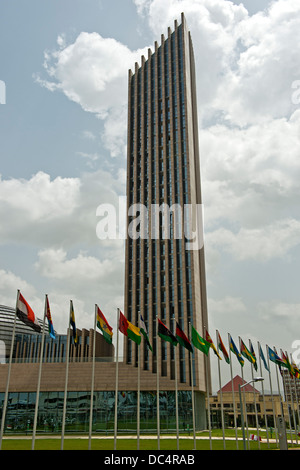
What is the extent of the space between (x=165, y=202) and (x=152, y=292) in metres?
17.9

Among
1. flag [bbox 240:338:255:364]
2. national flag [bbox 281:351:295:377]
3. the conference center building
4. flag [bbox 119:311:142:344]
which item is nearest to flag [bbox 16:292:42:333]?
flag [bbox 119:311:142:344]

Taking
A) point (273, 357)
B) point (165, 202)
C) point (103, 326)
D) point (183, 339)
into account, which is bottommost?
point (273, 357)

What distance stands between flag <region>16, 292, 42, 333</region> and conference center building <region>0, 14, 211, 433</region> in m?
24.7

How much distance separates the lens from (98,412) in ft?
213

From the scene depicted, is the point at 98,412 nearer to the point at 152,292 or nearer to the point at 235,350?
the point at 152,292

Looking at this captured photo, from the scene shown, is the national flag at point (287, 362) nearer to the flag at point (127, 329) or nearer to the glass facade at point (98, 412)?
the flag at point (127, 329)

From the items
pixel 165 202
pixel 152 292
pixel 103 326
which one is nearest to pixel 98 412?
pixel 152 292

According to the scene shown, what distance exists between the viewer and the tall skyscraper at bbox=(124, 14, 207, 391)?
71938 millimetres

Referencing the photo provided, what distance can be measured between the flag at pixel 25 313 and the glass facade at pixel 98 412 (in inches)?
1575

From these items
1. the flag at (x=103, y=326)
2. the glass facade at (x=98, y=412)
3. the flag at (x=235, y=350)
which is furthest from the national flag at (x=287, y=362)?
the flag at (x=103, y=326)

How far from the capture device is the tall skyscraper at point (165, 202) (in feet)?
236

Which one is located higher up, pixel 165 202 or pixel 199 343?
pixel 165 202
